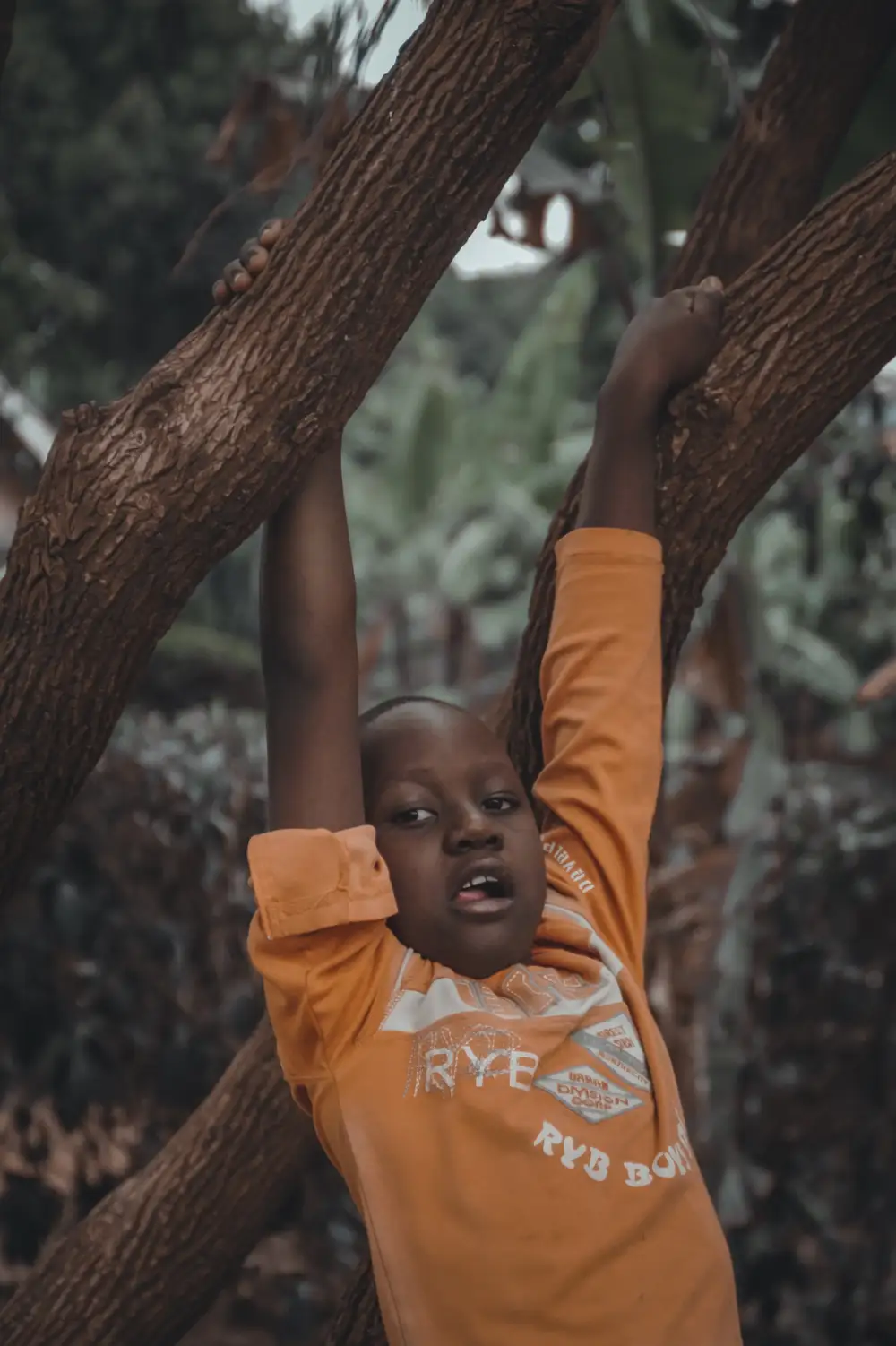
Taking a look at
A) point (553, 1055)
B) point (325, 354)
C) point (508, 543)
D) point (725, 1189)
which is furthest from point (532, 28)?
point (508, 543)

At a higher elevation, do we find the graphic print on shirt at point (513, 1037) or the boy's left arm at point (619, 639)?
the boy's left arm at point (619, 639)

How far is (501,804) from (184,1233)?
0.87 meters

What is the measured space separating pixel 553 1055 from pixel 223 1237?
0.79m

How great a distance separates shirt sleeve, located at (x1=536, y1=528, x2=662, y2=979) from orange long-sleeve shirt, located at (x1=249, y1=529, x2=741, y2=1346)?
0.15 m

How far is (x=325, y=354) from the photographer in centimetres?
158

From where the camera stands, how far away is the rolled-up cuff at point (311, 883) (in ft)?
4.89

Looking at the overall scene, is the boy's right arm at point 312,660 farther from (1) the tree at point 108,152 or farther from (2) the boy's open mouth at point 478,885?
(1) the tree at point 108,152

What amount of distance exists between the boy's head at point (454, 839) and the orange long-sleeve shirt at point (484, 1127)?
40 millimetres

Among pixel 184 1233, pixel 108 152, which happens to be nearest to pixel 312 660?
pixel 184 1233

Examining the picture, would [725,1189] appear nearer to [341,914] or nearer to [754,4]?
[341,914]

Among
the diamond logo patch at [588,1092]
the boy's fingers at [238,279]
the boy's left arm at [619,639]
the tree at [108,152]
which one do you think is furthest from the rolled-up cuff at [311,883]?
the tree at [108,152]

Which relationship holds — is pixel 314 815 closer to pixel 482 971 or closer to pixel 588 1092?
pixel 482 971

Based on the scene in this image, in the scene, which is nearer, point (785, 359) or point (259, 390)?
point (259, 390)

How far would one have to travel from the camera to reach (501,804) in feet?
5.49
